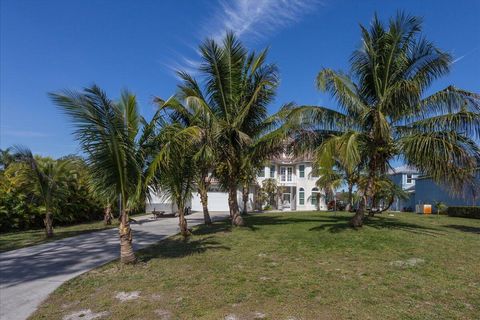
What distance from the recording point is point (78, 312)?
5043 millimetres

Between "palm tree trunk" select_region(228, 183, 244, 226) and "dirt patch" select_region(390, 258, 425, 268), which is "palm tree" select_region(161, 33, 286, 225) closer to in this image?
"palm tree trunk" select_region(228, 183, 244, 226)

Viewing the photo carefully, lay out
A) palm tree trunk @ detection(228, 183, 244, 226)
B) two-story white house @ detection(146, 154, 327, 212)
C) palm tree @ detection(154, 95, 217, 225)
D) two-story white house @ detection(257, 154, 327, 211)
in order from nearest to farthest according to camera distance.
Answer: palm tree @ detection(154, 95, 217, 225)
palm tree trunk @ detection(228, 183, 244, 226)
two-story white house @ detection(146, 154, 327, 212)
two-story white house @ detection(257, 154, 327, 211)

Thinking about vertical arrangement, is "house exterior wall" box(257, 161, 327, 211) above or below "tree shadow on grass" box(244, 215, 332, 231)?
above

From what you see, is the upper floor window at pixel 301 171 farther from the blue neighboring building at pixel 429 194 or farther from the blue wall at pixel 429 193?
the blue wall at pixel 429 193

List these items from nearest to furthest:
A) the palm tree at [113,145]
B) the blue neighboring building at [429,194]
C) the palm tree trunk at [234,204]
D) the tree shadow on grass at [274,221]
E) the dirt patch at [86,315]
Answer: the dirt patch at [86,315]
the palm tree at [113,145]
the palm tree trunk at [234,204]
the tree shadow on grass at [274,221]
the blue neighboring building at [429,194]

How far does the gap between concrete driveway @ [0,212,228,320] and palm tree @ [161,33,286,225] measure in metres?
4.32

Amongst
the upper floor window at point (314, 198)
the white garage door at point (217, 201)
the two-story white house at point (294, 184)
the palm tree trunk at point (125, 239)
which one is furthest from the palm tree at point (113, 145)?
the upper floor window at point (314, 198)

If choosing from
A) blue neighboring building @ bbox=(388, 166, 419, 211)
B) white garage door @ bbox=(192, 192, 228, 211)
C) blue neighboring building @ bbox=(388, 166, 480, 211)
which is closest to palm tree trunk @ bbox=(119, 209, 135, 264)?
blue neighboring building @ bbox=(388, 166, 480, 211)

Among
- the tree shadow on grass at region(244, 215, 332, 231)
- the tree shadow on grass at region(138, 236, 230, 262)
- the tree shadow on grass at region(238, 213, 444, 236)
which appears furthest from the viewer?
the tree shadow on grass at region(244, 215, 332, 231)

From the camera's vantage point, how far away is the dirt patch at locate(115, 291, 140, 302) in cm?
554

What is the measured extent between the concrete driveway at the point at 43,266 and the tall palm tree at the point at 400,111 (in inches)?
309

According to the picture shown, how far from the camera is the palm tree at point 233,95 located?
46.2 feet

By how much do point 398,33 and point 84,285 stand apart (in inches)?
460

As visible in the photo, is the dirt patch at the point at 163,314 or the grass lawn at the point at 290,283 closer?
the dirt patch at the point at 163,314
